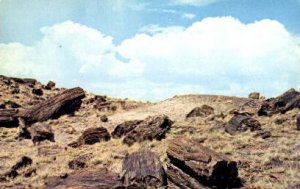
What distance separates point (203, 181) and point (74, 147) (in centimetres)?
1374

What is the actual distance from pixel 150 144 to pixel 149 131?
77.1 inches

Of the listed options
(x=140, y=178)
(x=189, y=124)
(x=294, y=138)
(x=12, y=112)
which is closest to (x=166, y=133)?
(x=189, y=124)

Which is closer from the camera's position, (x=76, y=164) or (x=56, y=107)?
(x=76, y=164)

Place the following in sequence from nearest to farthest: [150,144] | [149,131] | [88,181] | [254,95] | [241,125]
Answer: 1. [88,181]
2. [150,144]
3. [149,131]
4. [241,125]
5. [254,95]

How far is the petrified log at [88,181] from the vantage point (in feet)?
63.1

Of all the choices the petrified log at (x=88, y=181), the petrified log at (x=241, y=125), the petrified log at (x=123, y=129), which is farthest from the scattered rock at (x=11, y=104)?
the petrified log at (x=88, y=181)

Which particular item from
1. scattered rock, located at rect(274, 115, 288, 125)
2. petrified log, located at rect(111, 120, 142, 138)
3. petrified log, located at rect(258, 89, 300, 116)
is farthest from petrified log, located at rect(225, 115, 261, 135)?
petrified log, located at rect(111, 120, 142, 138)

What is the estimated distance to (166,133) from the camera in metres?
31.8

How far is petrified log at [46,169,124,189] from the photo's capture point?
19225mm

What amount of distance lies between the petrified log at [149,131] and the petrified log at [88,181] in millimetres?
8713

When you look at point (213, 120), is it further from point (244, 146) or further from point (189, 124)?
point (244, 146)

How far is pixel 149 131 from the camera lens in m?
30.7

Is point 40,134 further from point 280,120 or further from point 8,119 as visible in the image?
point 280,120

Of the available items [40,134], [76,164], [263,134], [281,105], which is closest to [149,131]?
[263,134]
